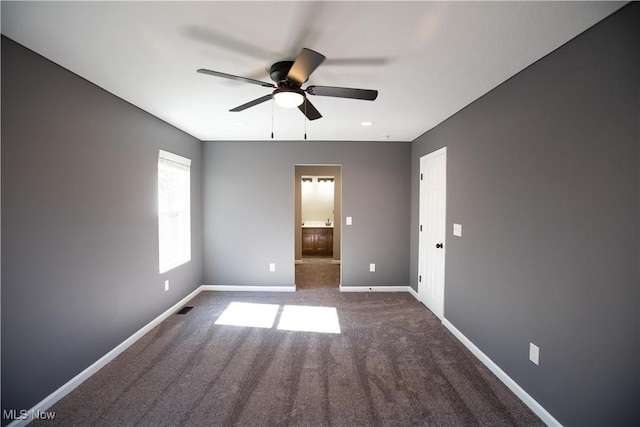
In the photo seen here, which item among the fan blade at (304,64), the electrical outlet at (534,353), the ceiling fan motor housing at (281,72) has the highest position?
the ceiling fan motor housing at (281,72)

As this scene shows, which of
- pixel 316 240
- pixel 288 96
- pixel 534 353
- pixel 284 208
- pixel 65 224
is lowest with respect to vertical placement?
pixel 534 353

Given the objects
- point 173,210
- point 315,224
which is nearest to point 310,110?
point 173,210

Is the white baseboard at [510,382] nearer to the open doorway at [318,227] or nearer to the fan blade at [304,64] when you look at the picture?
the open doorway at [318,227]

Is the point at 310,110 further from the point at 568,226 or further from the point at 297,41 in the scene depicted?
the point at 568,226

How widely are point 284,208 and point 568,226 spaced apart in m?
3.53

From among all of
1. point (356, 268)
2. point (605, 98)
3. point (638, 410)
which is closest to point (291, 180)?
point (356, 268)

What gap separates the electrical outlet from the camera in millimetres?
1922

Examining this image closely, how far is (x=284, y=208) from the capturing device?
4520 mm

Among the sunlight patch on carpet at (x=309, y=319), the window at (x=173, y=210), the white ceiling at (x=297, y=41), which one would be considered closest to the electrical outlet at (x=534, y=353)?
the sunlight patch on carpet at (x=309, y=319)

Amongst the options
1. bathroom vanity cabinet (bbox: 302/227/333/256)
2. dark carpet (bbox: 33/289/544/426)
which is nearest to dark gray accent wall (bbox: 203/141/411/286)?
dark carpet (bbox: 33/289/544/426)

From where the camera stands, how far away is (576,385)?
1.64m

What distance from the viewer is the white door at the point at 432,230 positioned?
11.3 feet

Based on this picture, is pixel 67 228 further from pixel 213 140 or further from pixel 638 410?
pixel 638 410

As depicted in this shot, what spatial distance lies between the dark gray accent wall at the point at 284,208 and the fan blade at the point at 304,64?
2.74 m
